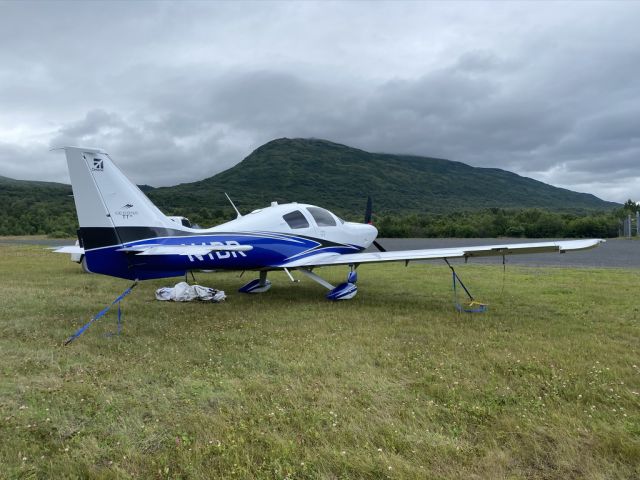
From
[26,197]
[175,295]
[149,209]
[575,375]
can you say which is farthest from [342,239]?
[26,197]

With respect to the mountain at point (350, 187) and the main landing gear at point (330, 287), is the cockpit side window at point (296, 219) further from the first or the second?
the mountain at point (350, 187)

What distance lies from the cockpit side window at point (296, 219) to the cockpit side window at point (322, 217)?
0.37m

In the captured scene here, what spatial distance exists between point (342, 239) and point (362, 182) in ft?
502

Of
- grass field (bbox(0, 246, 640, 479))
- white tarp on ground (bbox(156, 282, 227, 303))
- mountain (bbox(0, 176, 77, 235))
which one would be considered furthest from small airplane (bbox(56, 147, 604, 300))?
mountain (bbox(0, 176, 77, 235))

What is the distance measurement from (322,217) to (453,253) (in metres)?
3.51

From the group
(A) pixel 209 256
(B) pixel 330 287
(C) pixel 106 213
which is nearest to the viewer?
(C) pixel 106 213

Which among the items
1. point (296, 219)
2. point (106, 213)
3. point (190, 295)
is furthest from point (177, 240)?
point (296, 219)

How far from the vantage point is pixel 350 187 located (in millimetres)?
157250

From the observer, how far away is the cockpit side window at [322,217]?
10578mm

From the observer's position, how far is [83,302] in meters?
9.48

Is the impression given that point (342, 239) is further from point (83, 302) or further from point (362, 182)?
point (362, 182)

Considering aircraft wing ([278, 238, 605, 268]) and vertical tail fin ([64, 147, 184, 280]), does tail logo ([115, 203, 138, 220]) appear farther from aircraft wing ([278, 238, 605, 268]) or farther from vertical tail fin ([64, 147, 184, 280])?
aircraft wing ([278, 238, 605, 268])

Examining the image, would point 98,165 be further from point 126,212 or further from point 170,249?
point 170,249

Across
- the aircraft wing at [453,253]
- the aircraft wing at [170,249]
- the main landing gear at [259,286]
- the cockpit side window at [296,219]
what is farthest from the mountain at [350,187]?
the aircraft wing at [170,249]
